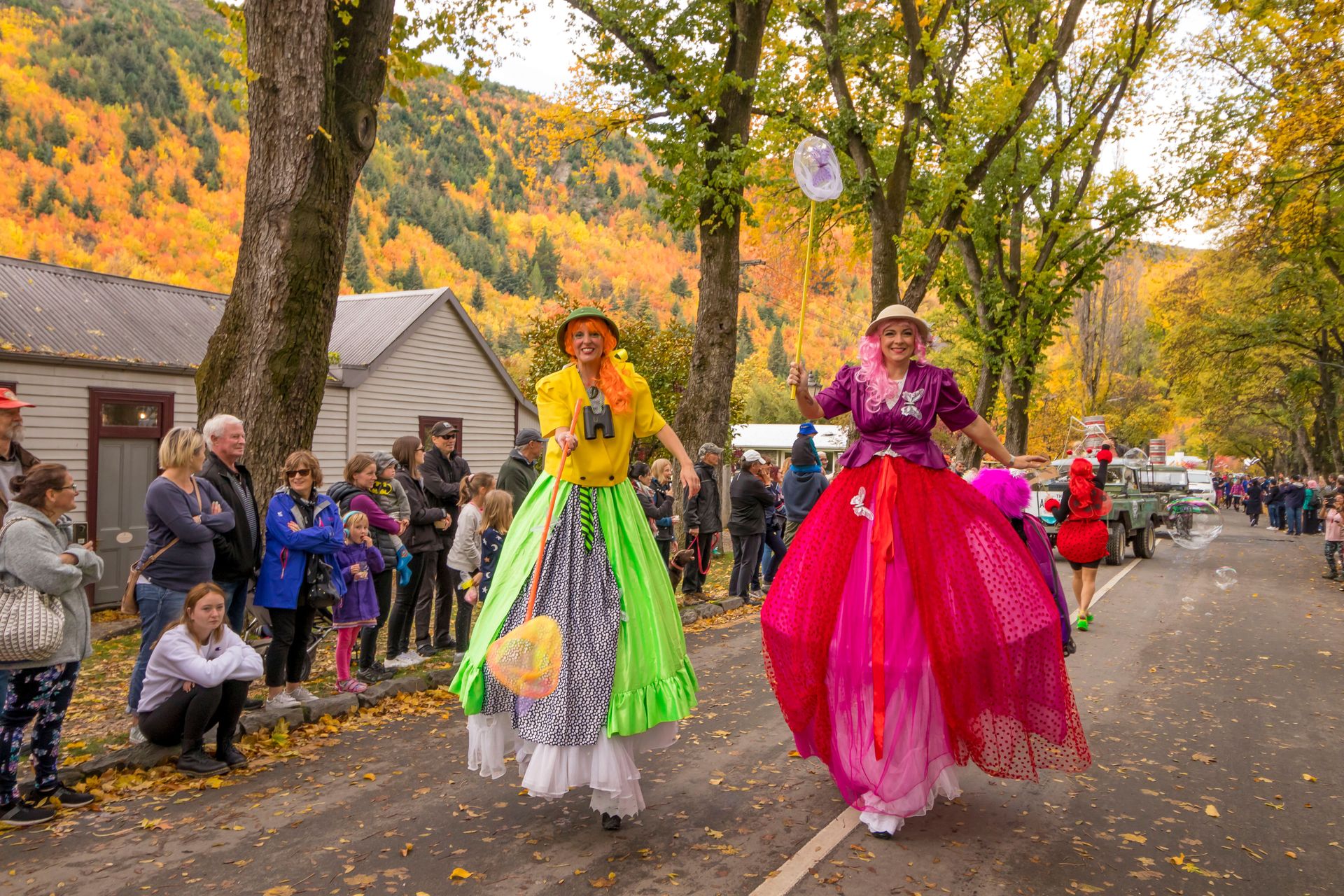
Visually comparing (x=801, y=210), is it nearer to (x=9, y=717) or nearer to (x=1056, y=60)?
(x=1056, y=60)

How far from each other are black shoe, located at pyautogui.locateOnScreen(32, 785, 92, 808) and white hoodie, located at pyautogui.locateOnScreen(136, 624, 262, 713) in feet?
1.74

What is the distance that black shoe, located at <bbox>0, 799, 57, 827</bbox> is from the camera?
414 centimetres

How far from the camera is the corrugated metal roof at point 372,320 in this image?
17156mm

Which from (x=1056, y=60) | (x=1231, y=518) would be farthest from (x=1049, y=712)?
(x=1231, y=518)

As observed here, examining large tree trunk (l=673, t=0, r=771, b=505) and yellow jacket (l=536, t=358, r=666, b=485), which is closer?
→ yellow jacket (l=536, t=358, r=666, b=485)

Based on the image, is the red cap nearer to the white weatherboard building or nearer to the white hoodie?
the white hoodie

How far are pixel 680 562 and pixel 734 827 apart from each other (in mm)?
6565

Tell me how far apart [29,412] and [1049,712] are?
40.2 feet

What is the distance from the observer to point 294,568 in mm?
5953

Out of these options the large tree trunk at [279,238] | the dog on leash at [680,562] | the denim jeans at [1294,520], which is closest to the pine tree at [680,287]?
the denim jeans at [1294,520]

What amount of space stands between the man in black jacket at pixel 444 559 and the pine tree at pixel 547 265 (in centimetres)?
8607

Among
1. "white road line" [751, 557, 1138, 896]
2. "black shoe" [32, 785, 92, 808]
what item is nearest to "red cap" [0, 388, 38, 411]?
"black shoe" [32, 785, 92, 808]

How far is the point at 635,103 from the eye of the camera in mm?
13648

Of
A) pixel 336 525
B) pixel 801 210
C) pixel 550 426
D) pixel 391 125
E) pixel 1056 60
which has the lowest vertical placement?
pixel 336 525
